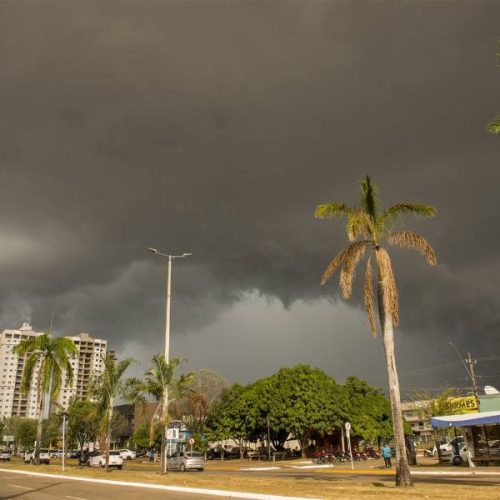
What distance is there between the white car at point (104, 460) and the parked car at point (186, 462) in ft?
24.1

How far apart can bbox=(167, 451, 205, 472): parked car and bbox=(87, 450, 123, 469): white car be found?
7.35 metres

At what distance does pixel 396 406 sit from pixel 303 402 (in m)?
40.1

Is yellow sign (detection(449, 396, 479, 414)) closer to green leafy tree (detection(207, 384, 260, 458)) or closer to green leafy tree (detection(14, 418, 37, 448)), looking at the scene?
green leafy tree (detection(207, 384, 260, 458))

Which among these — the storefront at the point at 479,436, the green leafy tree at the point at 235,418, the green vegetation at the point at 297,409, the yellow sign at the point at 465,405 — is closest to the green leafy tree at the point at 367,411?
the green vegetation at the point at 297,409

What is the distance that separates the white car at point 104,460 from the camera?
42300 mm

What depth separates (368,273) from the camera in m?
21.7

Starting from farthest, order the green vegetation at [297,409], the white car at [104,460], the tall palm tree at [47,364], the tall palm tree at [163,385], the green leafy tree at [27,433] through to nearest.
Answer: the green leafy tree at [27,433] < the green vegetation at [297,409] < the tall palm tree at [47,364] < the white car at [104,460] < the tall palm tree at [163,385]

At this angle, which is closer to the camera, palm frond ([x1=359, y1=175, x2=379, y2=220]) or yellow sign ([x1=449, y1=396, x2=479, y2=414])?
palm frond ([x1=359, y1=175, x2=379, y2=220])

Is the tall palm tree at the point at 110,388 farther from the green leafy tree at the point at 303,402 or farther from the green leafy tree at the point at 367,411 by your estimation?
the green leafy tree at the point at 367,411

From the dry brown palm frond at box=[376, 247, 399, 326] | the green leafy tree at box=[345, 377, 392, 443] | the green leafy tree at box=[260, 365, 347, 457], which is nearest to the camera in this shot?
the dry brown palm frond at box=[376, 247, 399, 326]

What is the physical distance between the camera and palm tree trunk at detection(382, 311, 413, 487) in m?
18.8

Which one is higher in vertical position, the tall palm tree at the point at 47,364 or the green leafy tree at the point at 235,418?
the tall palm tree at the point at 47,364

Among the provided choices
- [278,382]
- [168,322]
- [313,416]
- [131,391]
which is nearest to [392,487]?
[168,322]

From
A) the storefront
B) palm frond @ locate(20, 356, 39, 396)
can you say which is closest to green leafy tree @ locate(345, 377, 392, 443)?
the storefront
